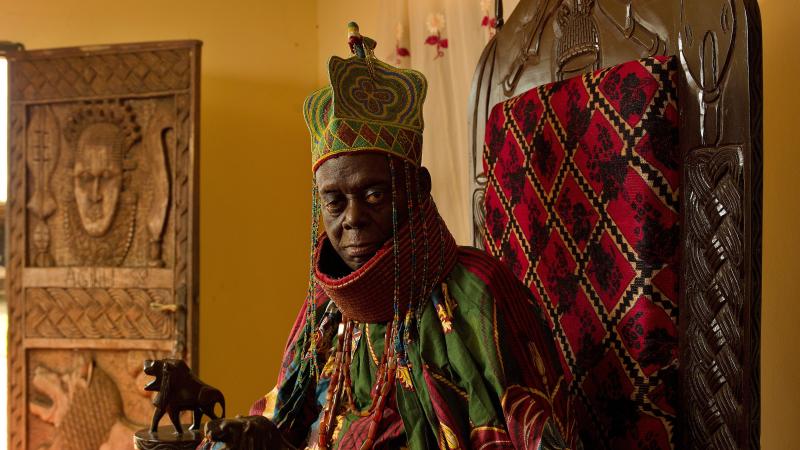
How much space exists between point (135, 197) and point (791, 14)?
9.14ft

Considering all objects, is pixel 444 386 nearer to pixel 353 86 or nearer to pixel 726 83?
pixel 353 86

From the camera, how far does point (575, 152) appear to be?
1.73 metres

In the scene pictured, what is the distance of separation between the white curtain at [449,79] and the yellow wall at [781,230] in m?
1.18

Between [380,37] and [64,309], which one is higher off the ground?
[380,37]

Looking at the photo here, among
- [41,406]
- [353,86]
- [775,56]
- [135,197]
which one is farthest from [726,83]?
[41,406]

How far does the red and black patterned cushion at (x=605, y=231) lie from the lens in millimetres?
1546

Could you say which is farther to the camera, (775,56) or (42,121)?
(42,121)

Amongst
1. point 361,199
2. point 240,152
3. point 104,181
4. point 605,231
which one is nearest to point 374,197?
point 361,199

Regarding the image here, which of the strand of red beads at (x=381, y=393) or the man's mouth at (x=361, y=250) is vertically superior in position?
the man's mouth at (x=361, y=250)

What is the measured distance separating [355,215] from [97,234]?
2464mm

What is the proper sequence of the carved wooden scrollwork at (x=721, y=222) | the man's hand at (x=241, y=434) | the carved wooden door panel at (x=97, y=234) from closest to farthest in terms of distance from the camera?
the man's hand at (x=241, y=434) → the carved wooden scrollwork at (x=721, y=222) → the carved wooden door panel at (x=97, y=234)

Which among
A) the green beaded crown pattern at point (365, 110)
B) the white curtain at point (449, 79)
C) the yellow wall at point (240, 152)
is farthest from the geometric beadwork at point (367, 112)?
the yellow wall at point (240, 152)

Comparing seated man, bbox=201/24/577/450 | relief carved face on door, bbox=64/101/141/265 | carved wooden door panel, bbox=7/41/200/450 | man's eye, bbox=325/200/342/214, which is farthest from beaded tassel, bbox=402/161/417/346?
relief carved face on door, bbox=64/101/141/265

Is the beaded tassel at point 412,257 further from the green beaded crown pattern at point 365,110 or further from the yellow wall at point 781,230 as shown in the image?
the yellow wall at point 781,230
